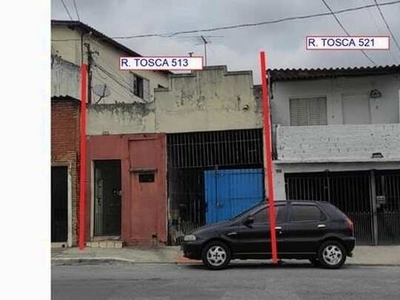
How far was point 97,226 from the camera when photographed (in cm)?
1878

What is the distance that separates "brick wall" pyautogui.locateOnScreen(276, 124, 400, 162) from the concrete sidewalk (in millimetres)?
2887

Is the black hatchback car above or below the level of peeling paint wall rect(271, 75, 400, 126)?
below

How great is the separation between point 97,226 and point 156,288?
9327 mm

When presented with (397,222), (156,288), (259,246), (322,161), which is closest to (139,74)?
(322,161)

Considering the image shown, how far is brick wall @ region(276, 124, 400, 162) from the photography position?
17625 mm

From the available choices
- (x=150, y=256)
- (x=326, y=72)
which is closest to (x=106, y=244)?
(x=150, y=256)

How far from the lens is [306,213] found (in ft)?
42.5

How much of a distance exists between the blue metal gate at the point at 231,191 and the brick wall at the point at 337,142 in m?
1.13

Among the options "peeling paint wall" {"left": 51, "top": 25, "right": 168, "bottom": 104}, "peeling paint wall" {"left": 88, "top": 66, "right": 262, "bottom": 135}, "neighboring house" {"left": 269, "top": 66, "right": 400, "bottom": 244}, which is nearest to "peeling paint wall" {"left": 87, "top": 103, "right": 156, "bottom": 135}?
"peeling paint wall" {"left": 88, "top": 66, "right": 262, "bottom": 135}

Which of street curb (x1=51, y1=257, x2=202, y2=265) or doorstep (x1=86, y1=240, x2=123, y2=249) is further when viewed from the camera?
doorstep (x1=86, y1=240, x2=123, y2=249)

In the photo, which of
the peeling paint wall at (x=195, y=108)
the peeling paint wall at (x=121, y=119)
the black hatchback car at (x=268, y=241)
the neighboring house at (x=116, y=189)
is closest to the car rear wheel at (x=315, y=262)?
the black hatchback car at (x=268, y=241)

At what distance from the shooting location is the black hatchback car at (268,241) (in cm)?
1266

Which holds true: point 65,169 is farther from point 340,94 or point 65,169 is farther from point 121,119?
point 340,94

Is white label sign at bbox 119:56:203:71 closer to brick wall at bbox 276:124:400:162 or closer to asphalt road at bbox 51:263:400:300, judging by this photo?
asphalt road at bbox 51:263:400:300
